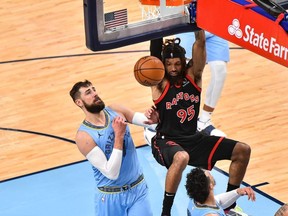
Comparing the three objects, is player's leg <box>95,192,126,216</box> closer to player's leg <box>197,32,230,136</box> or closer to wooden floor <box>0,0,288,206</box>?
wooden floor <box>0,0,288,206</box>

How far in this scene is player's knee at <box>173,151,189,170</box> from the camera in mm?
7852

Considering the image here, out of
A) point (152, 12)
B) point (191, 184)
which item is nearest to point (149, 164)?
point (191, 184)

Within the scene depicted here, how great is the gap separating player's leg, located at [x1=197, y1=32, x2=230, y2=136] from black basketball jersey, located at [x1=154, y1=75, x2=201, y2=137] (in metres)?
1.80

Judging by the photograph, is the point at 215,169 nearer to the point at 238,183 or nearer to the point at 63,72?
the point at 238,183

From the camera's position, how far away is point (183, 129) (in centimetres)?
822

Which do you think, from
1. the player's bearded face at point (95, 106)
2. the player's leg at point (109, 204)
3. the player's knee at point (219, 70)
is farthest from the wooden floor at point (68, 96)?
the player's bearded face at point (95, 106)

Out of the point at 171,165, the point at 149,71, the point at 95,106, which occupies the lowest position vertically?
the point at 171,165

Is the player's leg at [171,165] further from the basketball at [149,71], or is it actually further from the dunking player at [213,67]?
the dunking player at [213,67]

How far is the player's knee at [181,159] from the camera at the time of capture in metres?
7.85

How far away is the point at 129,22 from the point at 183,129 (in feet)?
6.43

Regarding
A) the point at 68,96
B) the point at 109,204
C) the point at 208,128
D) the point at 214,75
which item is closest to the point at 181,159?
the point at 109,204

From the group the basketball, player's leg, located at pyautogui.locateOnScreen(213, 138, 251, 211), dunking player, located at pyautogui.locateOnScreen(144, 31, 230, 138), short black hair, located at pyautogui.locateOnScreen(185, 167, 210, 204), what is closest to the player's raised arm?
the basketball

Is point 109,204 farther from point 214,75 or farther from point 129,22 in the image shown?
point 214,75

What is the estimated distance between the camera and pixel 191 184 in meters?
7.10
